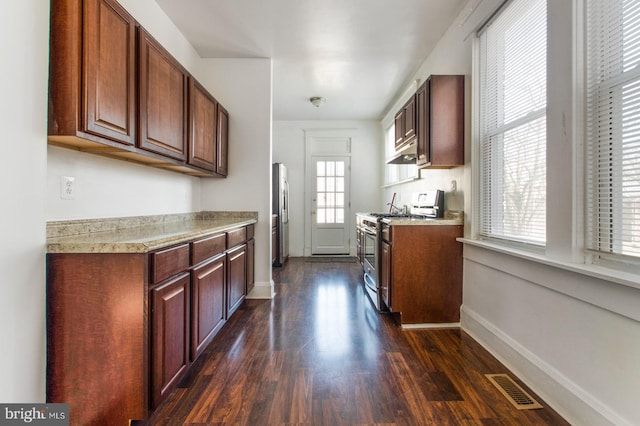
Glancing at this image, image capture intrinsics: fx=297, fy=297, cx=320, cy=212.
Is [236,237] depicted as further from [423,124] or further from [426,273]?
[423,124]

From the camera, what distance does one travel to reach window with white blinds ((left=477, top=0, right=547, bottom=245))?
5.75 feet

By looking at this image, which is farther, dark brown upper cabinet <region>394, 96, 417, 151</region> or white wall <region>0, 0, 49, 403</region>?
dark brown upper cabinet <region>394, 96, 417, 151</region>

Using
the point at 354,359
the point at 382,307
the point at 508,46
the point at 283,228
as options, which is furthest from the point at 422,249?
the point at 283,228

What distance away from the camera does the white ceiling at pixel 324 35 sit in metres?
2.43

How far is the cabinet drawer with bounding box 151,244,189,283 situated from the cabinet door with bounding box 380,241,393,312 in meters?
1.64

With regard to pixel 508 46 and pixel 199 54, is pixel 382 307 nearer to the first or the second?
pixel 508 46

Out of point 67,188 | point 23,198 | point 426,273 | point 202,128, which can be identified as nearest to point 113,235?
point 67,188

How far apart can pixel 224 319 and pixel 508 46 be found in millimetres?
2869

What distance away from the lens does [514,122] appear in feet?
6.43

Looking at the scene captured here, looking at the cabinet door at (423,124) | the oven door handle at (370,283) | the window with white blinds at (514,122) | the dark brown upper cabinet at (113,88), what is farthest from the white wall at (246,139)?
the window with white blinds at (514,122)

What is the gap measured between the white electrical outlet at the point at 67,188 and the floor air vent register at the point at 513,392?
2547mm

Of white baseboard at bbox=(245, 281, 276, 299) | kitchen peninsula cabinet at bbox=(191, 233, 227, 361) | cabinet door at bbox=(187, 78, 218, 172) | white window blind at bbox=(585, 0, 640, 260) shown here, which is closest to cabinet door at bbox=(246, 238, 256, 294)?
white baseboard at bbox=(245, 281, 276, 299)

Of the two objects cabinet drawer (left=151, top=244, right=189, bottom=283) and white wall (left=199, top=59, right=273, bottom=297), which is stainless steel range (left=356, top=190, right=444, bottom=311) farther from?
cabinet drawer (left=151, top=244, right=189, bottom=283)

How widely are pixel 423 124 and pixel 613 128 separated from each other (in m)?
1.41
